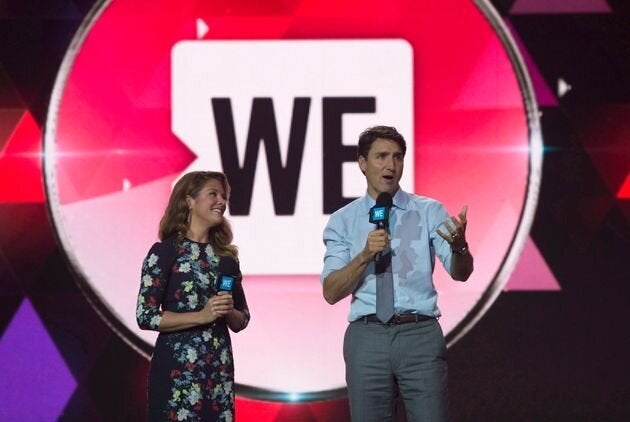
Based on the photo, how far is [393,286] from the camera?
2.57 m

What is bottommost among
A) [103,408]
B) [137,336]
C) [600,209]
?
[103,408]

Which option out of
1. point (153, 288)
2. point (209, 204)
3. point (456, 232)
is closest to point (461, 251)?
point (456, 232)

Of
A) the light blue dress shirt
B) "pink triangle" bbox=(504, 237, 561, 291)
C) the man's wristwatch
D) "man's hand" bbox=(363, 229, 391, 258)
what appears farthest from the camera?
"pink triangle" bbox=(504, 237, 561, 291)

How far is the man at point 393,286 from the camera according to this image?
2.51 meters

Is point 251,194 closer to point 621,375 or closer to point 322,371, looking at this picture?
point 322,371

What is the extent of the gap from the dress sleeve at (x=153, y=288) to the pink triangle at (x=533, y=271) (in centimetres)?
185

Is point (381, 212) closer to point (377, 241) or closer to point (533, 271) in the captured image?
point (377, 241)

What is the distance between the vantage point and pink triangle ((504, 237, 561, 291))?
3.98 m

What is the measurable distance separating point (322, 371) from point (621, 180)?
1.57m

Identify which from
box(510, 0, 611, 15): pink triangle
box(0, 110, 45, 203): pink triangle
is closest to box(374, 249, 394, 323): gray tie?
box(510, 0, 611, 15): pink triangle

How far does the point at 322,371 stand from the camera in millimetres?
4004

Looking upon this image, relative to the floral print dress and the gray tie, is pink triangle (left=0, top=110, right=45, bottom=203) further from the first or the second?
the gray tie

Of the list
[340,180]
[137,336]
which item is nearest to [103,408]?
[137,336]

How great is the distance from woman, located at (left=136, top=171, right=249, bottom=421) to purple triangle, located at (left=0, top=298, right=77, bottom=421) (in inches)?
59.2
